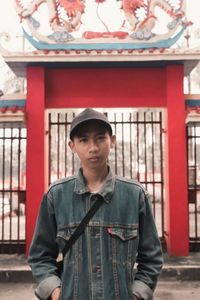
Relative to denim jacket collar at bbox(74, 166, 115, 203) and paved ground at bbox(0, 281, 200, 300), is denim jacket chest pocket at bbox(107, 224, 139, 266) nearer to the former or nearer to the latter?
denim jacket collar at bbox(74, 166, 115, 203)

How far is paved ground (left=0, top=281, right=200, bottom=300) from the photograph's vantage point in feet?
17.0

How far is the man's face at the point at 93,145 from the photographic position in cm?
178

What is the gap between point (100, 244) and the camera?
1679 millimetres

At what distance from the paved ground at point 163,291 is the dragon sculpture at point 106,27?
4360mm

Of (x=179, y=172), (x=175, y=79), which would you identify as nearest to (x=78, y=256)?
(x=179, y=172)

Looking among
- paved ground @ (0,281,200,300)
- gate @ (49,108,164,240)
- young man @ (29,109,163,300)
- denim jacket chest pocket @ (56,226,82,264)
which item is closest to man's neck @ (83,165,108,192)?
young man @ (29,109,163,300)

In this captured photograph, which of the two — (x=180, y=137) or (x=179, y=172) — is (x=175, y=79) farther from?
(x=179, y=172)

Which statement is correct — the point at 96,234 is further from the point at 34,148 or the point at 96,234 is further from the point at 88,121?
the point at 34,148

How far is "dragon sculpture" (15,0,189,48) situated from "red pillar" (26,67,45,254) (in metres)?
0.95

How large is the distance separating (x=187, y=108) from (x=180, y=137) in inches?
21.8

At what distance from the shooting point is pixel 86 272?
167cm

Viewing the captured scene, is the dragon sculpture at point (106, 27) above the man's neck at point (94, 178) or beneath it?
above

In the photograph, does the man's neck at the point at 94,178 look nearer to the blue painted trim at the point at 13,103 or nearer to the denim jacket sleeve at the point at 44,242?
the denim jacket sleeve at the point at 44,242

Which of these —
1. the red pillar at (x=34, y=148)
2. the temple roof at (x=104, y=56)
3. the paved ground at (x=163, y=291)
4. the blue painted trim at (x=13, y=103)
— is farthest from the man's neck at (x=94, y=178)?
the blue painted trim at (x=13, y=103)
